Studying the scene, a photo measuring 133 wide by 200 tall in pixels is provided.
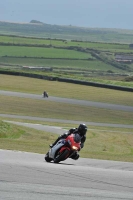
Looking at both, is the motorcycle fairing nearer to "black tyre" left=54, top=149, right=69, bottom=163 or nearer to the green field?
"black tyre" left=54, top=149, right=69, bottom=163

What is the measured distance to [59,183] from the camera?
10.8 metres

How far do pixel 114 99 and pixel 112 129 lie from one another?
16.7 metres

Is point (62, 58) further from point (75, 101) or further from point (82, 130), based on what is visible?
point (82, 130)

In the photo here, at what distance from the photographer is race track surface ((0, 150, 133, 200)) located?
9602mm

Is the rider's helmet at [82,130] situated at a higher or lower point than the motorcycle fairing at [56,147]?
higher

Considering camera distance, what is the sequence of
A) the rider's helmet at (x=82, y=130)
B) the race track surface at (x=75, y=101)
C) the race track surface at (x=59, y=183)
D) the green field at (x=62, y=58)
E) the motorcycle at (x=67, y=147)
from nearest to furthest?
1. the race track surface at (x=59, y=183)
2. the motorcycle at (x=67, y=147)
3. the rider's helmet at (x=82, y=130)
4. the race track surface at (x=75, y=101)
5. the green field at (x=62, y=58)

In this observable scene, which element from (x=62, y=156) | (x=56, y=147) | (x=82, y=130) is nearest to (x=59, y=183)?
(x=62, y=156)

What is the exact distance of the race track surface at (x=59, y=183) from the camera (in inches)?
378

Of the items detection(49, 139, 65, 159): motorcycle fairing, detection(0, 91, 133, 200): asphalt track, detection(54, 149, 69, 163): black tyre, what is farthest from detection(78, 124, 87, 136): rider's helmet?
detection(0, 91, 133, 200): asphalt track

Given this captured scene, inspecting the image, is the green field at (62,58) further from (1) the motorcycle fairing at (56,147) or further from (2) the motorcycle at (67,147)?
(2) the motorcycle at (67,147)

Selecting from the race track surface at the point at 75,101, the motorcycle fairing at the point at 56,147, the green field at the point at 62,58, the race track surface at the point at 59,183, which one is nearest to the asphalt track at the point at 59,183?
the race track surface at the point at 59,183

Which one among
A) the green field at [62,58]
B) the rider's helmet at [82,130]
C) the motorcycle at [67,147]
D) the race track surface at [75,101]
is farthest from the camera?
the green field at [62,58]

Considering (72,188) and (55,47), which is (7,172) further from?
(55,47)

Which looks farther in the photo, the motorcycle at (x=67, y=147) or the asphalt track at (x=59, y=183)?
the motorcycle at (x=67, y=147)
